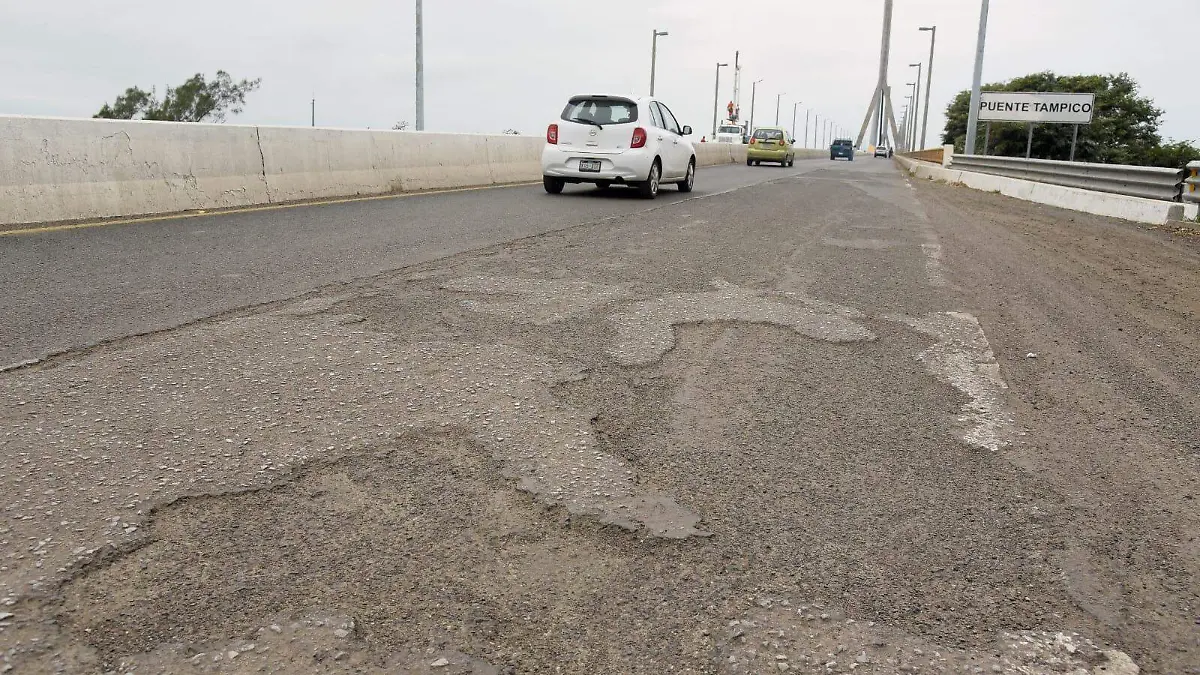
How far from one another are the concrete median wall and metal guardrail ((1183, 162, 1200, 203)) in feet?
36.9

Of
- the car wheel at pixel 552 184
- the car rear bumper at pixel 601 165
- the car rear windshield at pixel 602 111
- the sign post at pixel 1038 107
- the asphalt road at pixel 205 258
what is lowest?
the asphalt road at pixel 205 258

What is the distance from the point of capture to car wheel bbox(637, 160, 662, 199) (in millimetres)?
14508

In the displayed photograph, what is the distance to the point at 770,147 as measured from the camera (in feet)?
136

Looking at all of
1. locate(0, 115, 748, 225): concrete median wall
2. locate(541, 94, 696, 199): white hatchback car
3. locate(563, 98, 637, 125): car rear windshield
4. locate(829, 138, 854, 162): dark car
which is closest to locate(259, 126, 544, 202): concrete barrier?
locate(0, 115, 748, 225): concrete median wall

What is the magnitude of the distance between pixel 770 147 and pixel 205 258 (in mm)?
36980

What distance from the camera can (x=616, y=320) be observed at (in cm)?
520

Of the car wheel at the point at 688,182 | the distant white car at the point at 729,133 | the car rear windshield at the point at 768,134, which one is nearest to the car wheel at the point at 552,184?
the car wheel at the point at 688,182

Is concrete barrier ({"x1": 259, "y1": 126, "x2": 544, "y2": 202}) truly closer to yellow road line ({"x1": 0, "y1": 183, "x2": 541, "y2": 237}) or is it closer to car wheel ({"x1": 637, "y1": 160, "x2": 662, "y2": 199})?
yellow road line ({"x1": 0, "y1": 183, "x2": 541, "y2": 237})

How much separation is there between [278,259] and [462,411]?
157 inches

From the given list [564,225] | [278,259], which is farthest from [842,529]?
[564,225]

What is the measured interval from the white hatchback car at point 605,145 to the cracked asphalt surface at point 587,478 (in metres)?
8.33

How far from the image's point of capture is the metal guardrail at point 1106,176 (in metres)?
13.2

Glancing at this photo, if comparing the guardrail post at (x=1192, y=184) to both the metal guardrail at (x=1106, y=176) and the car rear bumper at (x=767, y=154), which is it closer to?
the metal guardrail at (x=1106, y=176)

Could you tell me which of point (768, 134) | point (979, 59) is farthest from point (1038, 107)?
point (768, 134)
